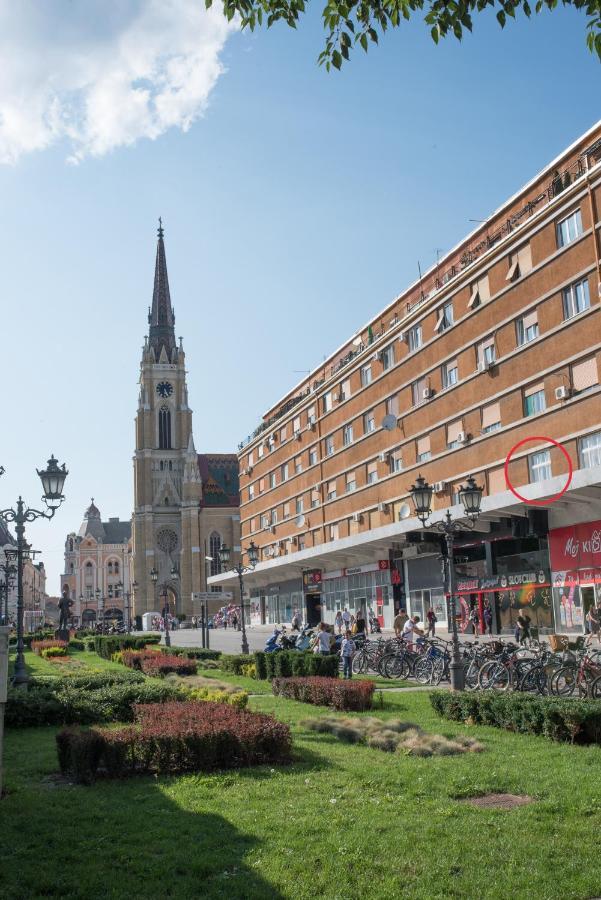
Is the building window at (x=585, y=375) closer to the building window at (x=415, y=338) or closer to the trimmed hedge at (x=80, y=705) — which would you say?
the building window at (x=415, y=338)

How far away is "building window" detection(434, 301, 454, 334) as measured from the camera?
1523 inches

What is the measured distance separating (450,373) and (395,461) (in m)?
7.33

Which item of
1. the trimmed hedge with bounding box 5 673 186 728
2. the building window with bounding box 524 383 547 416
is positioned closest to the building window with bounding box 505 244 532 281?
the building window with bounding box 524 383 547 416

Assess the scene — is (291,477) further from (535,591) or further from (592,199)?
(592,199)

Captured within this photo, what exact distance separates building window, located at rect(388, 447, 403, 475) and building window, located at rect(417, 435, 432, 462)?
6.55ft

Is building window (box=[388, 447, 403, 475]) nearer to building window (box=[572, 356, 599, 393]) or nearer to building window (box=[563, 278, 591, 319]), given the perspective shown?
building window (box=[572, 356, 599, 393])

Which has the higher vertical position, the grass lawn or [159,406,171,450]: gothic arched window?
[159,406,171,450]: gothic arched window

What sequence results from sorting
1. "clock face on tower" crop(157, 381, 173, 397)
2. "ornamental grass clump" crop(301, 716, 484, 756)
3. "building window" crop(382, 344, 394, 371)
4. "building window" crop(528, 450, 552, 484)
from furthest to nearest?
"clock face on tower" crop(157, 381, 173, 397) < "building window" crop(382, 344, 394, 371) < "building window" crop(528, 450, 552, 484) < "ornamental grass clump" crop(301, 716, 484, 756)

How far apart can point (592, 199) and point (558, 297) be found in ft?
12.2

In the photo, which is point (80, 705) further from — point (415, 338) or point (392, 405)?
point (392, 405)

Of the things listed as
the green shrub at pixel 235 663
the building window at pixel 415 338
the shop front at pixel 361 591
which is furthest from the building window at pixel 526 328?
the green shrub at pixel 235 663

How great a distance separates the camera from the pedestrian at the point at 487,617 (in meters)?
36.1

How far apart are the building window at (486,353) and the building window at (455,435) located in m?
3.15

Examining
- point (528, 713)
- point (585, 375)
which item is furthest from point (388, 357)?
point (528, 713)
